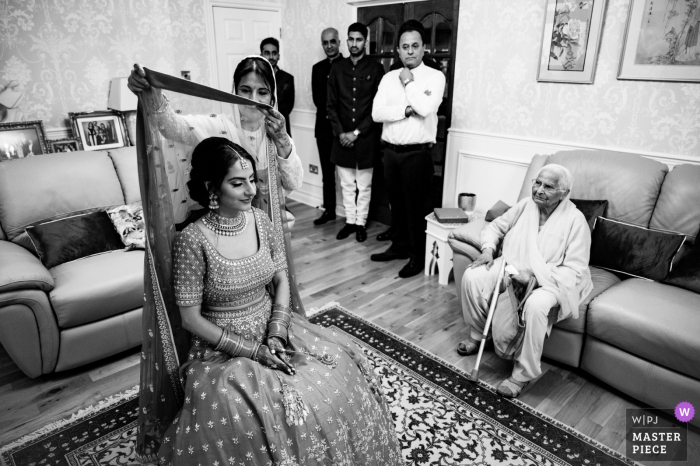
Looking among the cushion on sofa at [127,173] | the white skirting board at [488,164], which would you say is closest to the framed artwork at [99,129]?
the cushion on sofa at [127,173]

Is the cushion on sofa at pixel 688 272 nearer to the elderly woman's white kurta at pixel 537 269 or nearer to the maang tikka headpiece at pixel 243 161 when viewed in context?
the elderly woman's white kurta at pixel 537 269

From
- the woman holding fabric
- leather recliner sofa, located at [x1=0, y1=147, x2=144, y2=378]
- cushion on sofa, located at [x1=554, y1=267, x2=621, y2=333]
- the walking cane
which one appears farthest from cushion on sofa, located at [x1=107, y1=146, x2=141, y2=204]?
cushion on sofa, located at [x1=554, y1=267, x2=621, y2=333]

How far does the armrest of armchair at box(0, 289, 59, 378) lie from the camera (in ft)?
7.16

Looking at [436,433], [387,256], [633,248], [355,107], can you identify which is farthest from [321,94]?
[436,433]

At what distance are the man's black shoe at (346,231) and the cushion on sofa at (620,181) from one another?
6.81ft

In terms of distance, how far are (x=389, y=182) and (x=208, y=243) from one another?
96.5 inches

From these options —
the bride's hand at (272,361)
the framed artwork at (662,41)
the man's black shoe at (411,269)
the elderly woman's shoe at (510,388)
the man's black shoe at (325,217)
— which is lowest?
the elderly woman's shoe at (510,388)

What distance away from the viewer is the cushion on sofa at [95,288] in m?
2.32

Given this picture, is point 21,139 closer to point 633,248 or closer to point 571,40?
point 571,40

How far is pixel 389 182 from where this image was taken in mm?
3787

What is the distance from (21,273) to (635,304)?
2.90 meters

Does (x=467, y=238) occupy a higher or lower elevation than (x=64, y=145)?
lower

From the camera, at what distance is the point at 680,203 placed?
2488 millimetres

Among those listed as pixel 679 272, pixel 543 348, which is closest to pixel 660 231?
pixel 679 272
